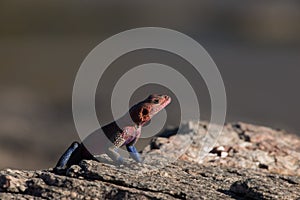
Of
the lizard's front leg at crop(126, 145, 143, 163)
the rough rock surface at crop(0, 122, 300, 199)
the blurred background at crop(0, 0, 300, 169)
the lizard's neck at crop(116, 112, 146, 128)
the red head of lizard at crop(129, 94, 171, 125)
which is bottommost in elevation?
the rough rock surface at crop(0, 122, 300, 199)

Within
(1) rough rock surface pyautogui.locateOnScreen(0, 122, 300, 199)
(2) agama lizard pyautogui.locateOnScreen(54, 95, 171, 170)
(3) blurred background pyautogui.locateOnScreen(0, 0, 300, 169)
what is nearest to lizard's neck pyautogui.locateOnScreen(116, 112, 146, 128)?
(2) agama lizard pyautogui.locateOnScreen(54, 95, 171, 170)

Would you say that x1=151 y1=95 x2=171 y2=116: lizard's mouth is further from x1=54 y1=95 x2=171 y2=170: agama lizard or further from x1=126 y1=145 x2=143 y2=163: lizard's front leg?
x1=126 y1=145 x2=143 y2=163: lizard's front leg

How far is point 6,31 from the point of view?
30.0 m

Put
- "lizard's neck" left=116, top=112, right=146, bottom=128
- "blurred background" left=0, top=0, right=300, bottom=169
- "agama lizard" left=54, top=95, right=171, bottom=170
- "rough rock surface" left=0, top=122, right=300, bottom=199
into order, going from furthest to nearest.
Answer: "blurred background" left=0, top=0, right=300, bottom=169
"lizard's neck" left=116, top=112, right=146, bottom=128
"agama lizard" left=54, top=95, right=171, bottom=170
"rough rock surface" left=0, top=122, right=300, bottom=199

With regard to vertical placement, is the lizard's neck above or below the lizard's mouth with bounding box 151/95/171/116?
below

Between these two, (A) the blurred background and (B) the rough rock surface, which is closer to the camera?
(B) the rough rock surface

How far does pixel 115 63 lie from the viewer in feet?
79.8

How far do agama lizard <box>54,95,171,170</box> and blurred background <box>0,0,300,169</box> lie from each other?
645 centimetres

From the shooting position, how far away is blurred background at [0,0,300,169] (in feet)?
54.6

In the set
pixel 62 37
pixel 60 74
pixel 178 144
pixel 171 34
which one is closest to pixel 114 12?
pixel 62 37

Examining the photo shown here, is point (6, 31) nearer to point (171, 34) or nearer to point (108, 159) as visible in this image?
point (171, 34)

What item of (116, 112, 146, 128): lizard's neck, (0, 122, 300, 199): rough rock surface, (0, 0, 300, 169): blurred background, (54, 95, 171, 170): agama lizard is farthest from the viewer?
(0, 0, 300, 169): blurred background

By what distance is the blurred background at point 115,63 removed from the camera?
16.6 metres

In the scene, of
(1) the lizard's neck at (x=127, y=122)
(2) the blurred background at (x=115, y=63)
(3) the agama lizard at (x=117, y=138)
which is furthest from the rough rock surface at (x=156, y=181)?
(2) the blurred background at (x=115, y=63)
